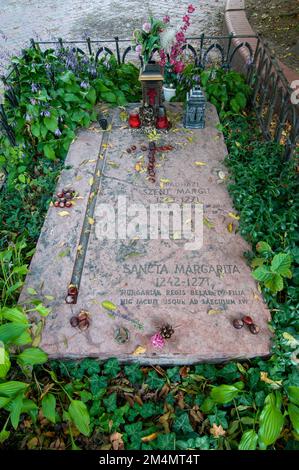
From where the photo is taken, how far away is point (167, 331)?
93.5 inches

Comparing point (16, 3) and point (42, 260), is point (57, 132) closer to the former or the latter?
point (42, 260)

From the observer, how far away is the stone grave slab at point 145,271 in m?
2.39

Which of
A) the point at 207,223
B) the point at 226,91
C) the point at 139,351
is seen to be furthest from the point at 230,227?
the point at 226,91

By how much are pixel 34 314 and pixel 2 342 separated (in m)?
0.59

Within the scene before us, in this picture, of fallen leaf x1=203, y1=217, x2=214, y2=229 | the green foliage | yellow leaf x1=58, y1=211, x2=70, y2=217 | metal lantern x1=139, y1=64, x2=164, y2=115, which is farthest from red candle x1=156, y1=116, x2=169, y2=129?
yellow leaf x1=58, y1=211, x2=70, y2=217

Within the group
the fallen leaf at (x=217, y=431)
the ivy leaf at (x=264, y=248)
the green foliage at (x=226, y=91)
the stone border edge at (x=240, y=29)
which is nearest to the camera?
the fallen leaf at (x=217, y=431)

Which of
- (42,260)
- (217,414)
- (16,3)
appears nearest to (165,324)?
(217,414)

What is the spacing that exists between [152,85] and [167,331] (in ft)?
8.93

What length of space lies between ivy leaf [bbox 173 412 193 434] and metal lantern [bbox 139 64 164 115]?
318cm

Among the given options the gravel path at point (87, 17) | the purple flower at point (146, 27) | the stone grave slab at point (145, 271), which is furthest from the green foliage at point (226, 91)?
the gravel path at point (87, 17)

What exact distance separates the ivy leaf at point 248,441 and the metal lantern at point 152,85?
3321 millimetres

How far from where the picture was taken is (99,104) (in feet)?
14.5

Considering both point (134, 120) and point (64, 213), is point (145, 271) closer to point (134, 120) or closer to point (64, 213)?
point (64, 213)

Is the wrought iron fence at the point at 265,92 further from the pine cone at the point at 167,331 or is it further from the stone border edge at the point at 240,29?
the pine cone at the point at 167,331
